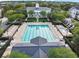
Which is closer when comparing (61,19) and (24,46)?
(24,46)

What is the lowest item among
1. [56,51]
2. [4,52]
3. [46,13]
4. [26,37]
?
[46,13]

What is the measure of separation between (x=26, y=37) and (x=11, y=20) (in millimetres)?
8234

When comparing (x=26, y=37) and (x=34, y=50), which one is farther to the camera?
(x=26, y=37)

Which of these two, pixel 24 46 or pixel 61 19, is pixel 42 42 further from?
pixel 61 19

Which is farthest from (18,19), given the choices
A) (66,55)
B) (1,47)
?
(66,55)

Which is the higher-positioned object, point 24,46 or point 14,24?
point 24,46

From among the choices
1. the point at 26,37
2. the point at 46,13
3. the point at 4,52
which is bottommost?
the point at 46,13

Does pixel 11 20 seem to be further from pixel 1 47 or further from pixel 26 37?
pixel 1 47

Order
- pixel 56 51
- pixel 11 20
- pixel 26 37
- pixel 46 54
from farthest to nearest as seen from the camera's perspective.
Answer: pixel 11 20, pixel 26 37, pixel 46 54, pixel 56 51

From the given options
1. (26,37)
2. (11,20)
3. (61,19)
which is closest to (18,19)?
(11,20)

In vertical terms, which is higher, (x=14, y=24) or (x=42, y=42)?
(x=42, y=42)

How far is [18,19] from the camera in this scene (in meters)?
23.1

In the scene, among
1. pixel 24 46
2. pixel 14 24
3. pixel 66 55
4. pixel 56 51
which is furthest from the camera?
pixel 14 24

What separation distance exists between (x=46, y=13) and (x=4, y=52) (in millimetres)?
19203
